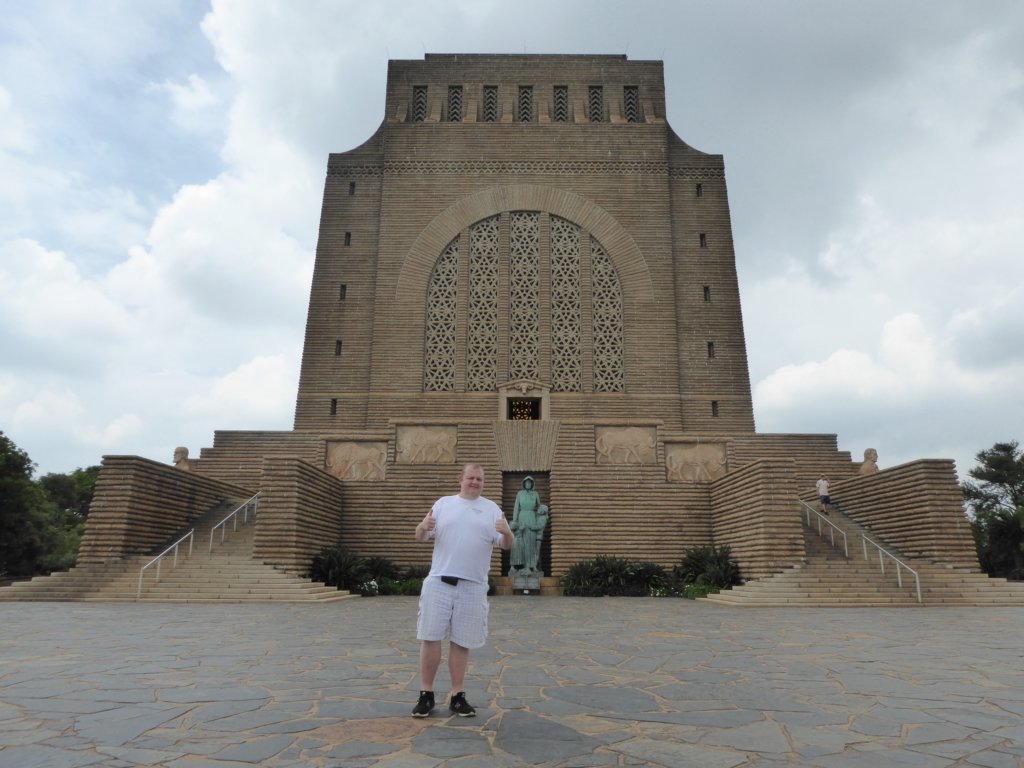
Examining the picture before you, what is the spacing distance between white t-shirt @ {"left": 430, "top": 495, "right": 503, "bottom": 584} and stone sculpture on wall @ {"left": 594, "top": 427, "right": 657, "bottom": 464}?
38.5 ft

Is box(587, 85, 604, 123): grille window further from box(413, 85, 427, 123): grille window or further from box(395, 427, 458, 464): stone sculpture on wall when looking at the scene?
box(395, 427, 458, 464): stone sculpture on wall

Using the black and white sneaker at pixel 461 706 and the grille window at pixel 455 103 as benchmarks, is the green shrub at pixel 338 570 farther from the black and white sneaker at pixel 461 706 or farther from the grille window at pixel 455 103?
the grille window at pixel 455 103

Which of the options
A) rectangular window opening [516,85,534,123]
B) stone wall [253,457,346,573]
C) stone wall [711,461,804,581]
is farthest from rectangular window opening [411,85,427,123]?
stone wall [711,461,804,581]

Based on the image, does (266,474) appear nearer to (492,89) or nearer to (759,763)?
(759,763)

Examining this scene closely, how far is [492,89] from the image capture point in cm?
2338

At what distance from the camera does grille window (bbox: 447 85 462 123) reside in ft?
75.9

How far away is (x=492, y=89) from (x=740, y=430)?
1378 centimetres

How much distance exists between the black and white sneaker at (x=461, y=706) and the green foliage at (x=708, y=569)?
32.7 feet

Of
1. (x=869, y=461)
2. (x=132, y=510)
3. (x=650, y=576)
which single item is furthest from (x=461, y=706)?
(x=869, y=461)

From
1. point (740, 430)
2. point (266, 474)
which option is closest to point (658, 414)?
point (740, 430)

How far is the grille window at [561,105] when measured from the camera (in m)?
23.0

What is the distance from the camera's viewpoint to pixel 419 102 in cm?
2334

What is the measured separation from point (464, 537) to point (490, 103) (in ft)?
72.6

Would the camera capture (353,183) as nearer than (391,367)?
No
